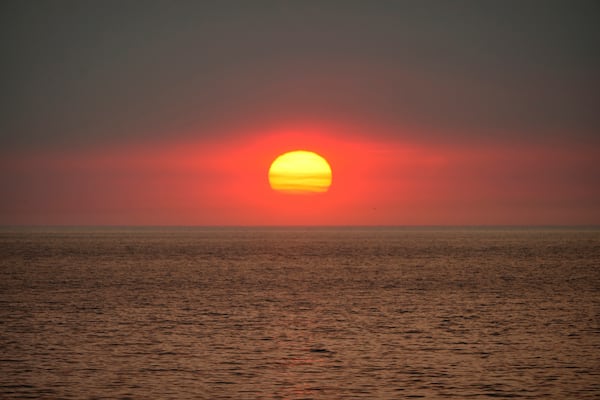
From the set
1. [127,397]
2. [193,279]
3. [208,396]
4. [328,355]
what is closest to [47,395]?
[127,397]

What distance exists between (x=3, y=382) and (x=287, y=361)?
12.7 metres

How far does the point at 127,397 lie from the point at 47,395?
3174mm

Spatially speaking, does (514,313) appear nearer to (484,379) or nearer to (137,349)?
(484,379)

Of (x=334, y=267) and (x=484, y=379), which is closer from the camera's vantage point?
(x=484, y=379)

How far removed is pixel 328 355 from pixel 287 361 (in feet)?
8.03

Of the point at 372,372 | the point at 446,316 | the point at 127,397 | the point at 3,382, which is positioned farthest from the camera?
the point at 446,316

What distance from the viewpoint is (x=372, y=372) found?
33562mm

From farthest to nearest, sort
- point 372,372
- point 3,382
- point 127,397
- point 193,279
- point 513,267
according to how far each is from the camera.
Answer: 1. point 513,267
2. point 193,279
3. point 372,372
4. point 3,382
5. point 127,397

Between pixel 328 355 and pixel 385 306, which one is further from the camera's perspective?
pixel 385 306

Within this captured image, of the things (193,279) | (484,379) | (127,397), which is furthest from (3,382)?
(193,279)

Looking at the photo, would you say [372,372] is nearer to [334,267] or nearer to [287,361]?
[287,361]

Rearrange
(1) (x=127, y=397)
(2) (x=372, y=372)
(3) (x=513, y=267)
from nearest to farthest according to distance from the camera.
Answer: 1. (1) (x=127, y=397)
2. (2) (x=372, y=372)
3. (3) (x=513, y=267)

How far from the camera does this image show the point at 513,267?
115 meters

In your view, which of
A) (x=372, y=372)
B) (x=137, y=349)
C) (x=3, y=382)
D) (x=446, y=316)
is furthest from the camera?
(x=446, y=316)
